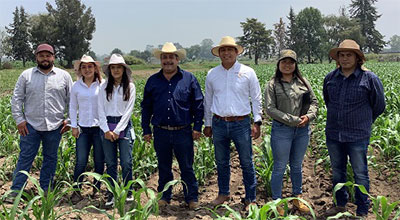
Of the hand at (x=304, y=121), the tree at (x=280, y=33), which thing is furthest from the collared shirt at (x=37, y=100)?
the tree at (x=280, y=33)

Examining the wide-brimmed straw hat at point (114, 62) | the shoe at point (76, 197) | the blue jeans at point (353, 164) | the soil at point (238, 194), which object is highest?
the wide-brimmed straw hat at point (114, 62)

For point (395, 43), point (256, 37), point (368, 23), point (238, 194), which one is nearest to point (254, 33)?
point (256, 37)

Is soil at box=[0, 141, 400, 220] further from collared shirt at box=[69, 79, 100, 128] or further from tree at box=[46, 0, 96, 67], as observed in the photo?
tree at box=[46, 0, 96, 67]

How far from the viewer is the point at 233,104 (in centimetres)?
348

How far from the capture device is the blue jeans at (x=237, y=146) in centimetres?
352

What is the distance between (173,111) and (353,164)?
5.98 feet

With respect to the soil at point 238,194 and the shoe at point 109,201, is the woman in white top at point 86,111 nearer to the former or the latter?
the shoe at point 109,201

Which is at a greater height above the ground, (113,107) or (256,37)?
(256,37)

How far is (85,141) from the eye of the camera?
3.82 m

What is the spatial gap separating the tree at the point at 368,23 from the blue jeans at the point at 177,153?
227 ft

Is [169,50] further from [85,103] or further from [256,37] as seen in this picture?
[256,37]

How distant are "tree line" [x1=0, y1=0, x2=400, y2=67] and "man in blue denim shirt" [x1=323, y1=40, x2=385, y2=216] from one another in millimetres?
37012

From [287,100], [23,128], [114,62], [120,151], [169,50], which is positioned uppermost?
[169,50]

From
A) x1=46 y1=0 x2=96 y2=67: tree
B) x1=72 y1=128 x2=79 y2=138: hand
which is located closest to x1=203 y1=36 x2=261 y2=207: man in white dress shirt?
x1=72 y1=128 x2=79 y2=138: hand
